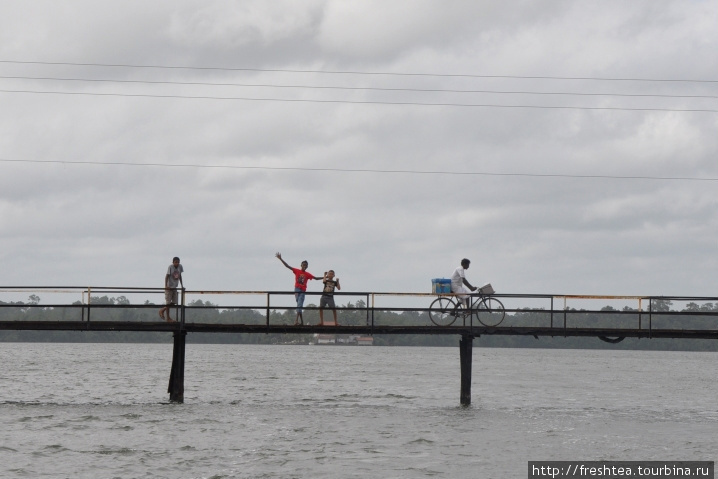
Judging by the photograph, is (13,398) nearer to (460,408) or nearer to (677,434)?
(460,408)

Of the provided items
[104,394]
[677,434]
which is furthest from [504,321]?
[104,394]

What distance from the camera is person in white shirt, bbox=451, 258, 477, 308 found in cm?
3036

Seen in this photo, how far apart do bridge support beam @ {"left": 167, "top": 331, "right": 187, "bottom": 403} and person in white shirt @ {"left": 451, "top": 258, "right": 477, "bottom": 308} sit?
8.35 meters

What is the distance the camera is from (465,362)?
3256 centimetres

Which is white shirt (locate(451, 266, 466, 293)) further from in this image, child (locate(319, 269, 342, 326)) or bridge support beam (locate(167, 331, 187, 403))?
bridge support beam (locate(167, 331, 187, 403))

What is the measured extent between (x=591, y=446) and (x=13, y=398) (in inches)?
1001

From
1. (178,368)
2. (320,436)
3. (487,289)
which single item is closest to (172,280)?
(178,368)

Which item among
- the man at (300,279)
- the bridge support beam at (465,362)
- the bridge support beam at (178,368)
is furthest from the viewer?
the bridge support beam at (465,362)

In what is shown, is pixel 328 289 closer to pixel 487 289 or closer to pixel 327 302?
pixel 327 302

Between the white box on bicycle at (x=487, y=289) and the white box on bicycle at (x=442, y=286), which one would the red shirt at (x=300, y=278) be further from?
the white box on bicycle at (x=487, y=289)

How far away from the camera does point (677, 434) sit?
1156 inches

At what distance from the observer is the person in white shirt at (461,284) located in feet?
99.6

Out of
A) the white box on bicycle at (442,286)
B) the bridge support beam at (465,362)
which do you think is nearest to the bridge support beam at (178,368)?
the white box on bicycle at (442,286)

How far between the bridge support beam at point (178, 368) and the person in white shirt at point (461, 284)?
835 centimetres
